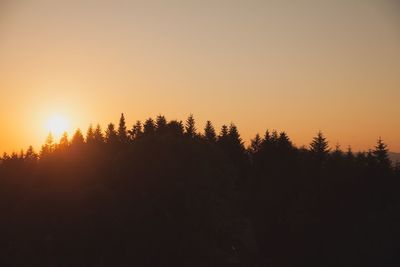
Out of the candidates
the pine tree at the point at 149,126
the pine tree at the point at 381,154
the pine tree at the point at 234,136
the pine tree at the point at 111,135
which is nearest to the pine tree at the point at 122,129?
the pine tree at the point at 111,135

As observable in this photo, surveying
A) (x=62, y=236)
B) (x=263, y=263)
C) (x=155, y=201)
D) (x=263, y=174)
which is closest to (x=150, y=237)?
(x=155, y=201)

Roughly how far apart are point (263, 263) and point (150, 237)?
21.8 metres

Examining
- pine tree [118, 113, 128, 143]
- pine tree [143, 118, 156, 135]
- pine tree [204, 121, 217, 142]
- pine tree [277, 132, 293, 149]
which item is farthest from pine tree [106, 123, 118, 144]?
pine tree [277, 132, 293, 149]

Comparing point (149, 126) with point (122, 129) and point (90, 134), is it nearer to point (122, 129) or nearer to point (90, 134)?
point (122, 129)

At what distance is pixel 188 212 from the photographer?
1940 inches

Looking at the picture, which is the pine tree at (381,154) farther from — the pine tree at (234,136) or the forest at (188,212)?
the pine tree at (234,136)

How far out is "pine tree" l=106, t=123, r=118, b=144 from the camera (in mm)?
103938

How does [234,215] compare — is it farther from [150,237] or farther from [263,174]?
[263,174]

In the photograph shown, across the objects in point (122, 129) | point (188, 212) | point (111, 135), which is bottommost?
point (188, 212)

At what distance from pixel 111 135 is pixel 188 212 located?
2567 inches

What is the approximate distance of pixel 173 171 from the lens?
173 ft

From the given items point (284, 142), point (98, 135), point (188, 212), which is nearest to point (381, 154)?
point (284, 142)

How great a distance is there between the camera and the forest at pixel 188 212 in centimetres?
4653

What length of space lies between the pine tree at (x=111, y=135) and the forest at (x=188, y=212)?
2610 centimetres
